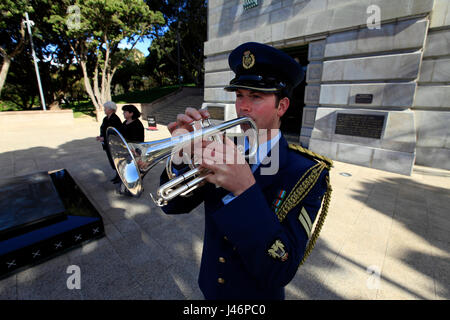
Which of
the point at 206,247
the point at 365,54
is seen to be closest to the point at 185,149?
the point at 206,247

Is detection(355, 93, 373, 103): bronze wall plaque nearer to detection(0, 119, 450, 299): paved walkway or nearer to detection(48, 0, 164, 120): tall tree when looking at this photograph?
detection(0, 119, 450, 299): paved walkway

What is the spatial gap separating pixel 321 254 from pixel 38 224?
4.69m

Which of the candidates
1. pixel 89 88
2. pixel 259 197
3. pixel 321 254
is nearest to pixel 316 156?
pixel 259 197

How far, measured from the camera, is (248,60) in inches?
62.0

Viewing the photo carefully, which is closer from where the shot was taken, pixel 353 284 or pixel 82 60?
pixel 353 284

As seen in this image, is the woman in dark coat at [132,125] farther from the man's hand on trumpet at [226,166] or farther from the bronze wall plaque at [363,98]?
the bronze wall plaque at [363,98]

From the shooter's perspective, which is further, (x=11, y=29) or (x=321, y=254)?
(x=11, y=29)

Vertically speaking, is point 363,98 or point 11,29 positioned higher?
point 11,29

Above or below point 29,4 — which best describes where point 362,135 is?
below

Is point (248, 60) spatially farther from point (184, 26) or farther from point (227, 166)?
point (184, 26)

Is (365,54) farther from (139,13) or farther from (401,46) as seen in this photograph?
(139,13)

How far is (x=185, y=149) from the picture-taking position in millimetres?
1456

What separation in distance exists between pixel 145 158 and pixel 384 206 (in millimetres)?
5744

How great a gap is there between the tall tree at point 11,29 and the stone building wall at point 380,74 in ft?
60.8
